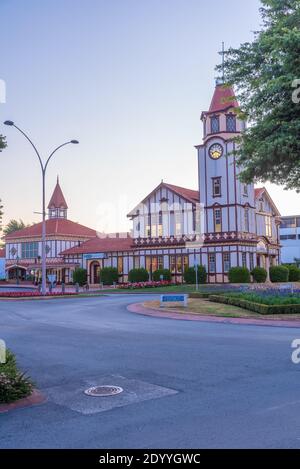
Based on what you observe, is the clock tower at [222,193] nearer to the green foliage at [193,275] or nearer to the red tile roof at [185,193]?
the green foliage at [193,275]

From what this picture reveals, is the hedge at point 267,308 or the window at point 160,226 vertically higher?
the window at point 160,226

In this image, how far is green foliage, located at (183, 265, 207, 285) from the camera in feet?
151

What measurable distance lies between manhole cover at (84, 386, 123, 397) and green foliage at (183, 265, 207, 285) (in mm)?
38582

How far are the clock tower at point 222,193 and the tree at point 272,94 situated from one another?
23.0 meters

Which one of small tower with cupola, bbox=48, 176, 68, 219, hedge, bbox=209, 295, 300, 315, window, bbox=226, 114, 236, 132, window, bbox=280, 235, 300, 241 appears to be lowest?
hedge, bbox=209, 295, 300, 315

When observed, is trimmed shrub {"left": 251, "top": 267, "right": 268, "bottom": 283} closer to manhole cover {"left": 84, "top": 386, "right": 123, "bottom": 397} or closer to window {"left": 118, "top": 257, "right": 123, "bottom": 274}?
window {"left": 118, "top": 257, "right": 123, "bottom": 274}

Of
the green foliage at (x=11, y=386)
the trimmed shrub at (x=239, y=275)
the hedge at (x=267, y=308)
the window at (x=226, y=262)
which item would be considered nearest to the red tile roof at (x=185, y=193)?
the window at (x=226, y=262)

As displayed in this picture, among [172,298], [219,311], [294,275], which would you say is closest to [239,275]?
→ [294,275]

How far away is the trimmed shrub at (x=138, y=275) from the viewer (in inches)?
1939

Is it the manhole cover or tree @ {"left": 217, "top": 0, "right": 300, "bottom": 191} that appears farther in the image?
tree @ {"left": 217, "top": 0, "right": 300, "bottom": 191}

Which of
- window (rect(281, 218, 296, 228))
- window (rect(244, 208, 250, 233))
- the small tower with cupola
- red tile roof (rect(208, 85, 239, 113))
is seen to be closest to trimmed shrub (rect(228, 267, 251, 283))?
window (rect(244, 208, 250, 233))

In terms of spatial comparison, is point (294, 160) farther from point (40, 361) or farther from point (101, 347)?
point (40, 361)
